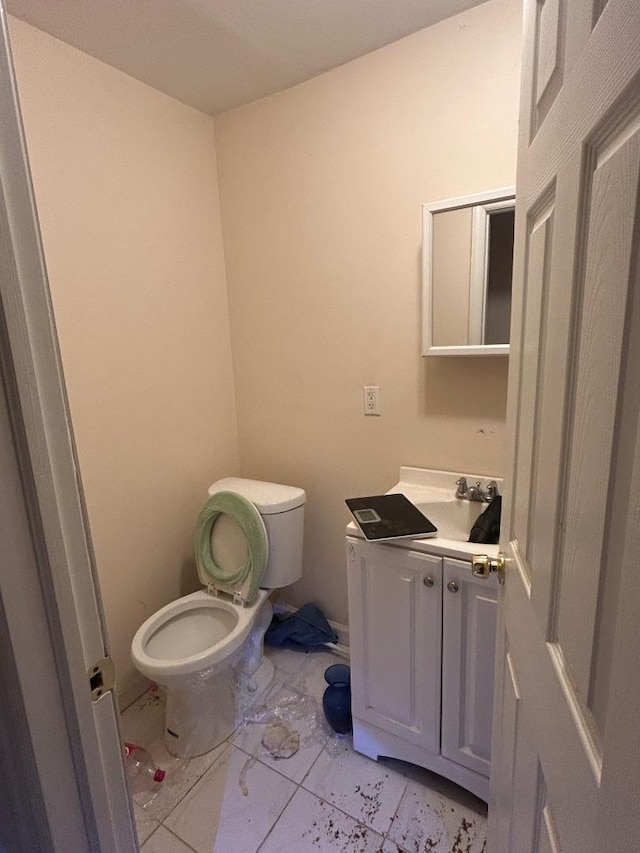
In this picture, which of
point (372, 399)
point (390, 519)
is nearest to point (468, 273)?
point (372, 399)

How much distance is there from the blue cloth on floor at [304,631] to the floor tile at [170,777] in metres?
0.52

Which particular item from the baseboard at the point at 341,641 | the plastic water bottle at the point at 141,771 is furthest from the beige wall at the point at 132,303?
the baseboard at the point at 341,641

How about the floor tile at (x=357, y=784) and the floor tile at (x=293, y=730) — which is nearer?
the floor tile at (x=357, y=784)

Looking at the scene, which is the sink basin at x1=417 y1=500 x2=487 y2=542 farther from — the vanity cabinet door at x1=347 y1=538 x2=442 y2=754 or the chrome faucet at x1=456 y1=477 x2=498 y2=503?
the vanity cabinet door at x1=347 y1=538 x2=442 y2=754

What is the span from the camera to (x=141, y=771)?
1.46 m

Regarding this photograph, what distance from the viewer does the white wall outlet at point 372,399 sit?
1734 millimetres

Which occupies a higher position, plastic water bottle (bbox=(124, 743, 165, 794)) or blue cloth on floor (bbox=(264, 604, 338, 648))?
blue cloth on floor (bbox=(264, 604, 338, 648))

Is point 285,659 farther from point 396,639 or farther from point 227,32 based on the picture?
point 227,32

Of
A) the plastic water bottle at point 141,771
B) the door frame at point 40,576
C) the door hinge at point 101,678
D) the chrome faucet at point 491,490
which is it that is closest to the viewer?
the door frame at point 40,576

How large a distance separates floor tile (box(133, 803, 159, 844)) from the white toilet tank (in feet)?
2.50

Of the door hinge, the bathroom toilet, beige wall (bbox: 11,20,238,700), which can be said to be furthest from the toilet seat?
the door hinge

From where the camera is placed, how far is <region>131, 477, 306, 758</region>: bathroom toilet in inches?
59.7

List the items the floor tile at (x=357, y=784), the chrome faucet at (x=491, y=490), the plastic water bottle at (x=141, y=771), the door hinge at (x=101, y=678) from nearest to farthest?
the door hinge at (x=101, y=678) → the floor tile at (x=357, y=784) → the plastic water bottle at (x=141, y=771) → the chrome faucet at (x=491, y=490)

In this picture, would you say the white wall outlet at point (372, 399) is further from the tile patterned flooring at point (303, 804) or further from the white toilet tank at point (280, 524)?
the tile patterned flooring at point (303, 804)
